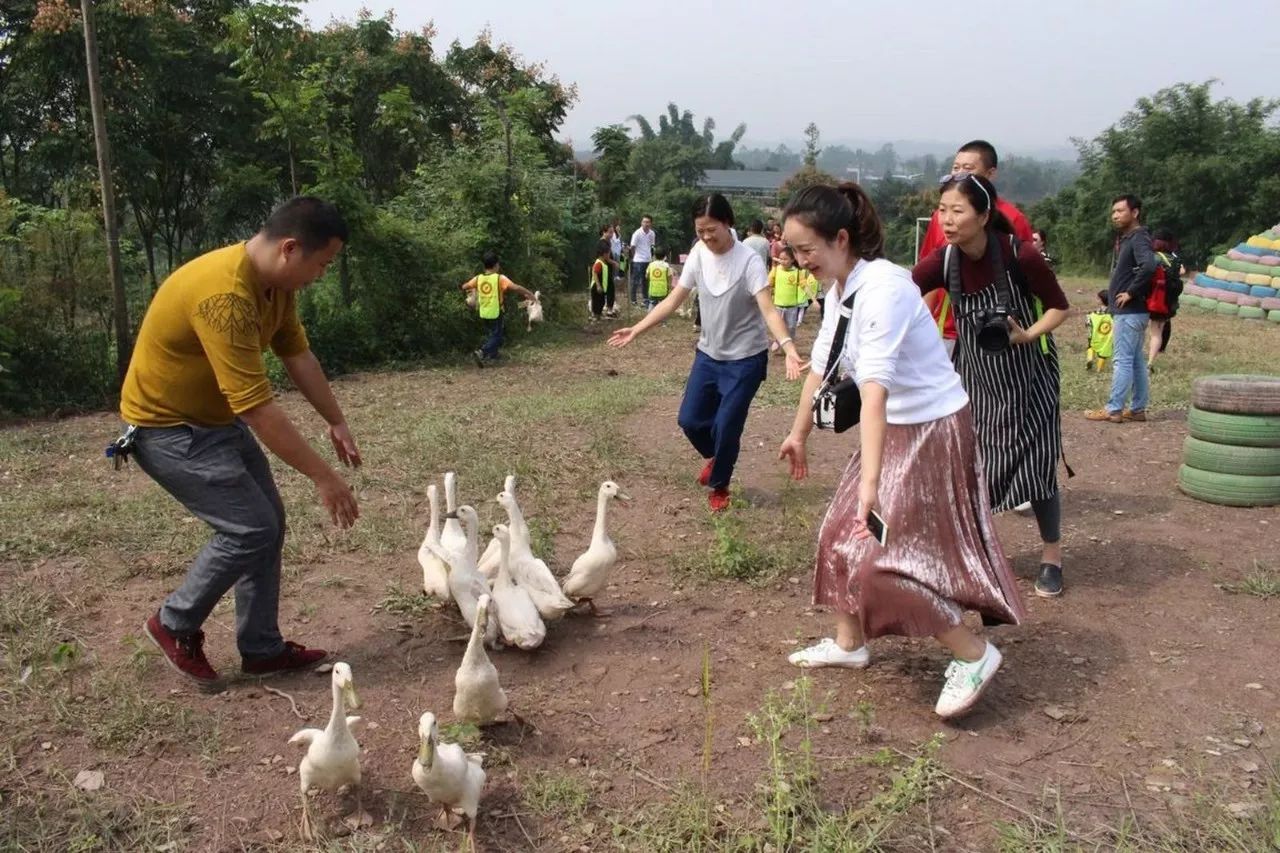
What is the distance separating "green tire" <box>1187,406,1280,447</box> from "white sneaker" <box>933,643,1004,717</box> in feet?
10.7

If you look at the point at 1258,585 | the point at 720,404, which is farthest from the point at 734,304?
the point at 1258,585

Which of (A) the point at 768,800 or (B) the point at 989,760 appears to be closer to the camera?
(A) the point at 768,800

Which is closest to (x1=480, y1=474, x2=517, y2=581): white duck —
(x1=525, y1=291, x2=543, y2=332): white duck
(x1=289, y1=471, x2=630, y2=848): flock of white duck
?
(x1=289, y1=471, x2=630, y2=848): flock of white duck

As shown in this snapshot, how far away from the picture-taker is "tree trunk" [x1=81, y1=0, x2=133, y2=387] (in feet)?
29.0

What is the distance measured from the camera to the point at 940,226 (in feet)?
14.1

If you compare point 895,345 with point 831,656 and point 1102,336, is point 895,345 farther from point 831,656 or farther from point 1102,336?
point 1102,336

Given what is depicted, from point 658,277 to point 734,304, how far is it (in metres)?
11.2

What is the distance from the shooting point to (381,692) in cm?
373

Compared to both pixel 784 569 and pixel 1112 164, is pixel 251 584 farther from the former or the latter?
pixel 1112 164

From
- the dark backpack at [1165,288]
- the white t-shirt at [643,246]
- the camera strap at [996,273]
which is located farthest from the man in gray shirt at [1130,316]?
the white t-shirt at [643,246]

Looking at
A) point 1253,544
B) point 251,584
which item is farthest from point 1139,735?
point 251,584

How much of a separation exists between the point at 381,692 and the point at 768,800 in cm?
150

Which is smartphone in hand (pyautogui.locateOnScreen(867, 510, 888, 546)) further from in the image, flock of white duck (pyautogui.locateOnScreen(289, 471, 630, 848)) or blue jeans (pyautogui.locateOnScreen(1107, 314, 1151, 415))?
blue jeans (pyautogui.locateOnScreen(1107, 314, 1151, 415))

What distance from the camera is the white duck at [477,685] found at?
322cm
